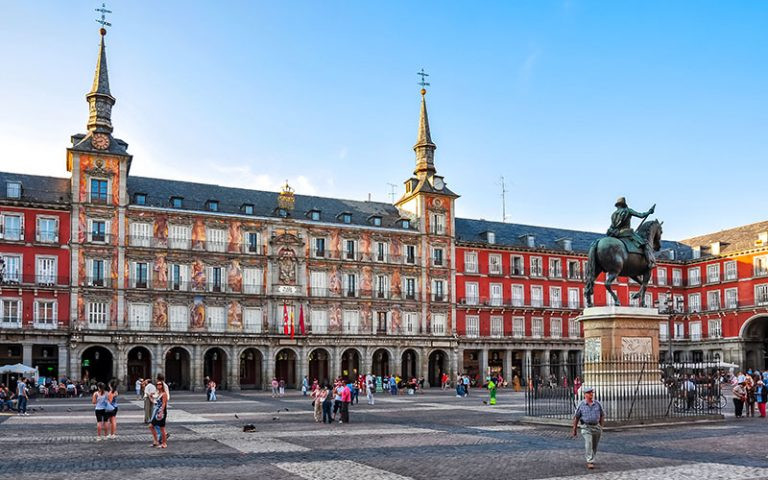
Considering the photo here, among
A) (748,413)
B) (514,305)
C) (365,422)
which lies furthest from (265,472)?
(514,305)

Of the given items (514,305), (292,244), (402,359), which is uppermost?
(292,244)

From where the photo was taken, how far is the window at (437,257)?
6956 cm

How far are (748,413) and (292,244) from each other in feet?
136

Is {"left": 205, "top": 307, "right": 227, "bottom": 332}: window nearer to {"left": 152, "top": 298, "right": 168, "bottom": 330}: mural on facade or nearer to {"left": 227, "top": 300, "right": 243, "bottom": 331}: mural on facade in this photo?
{"left": 227, "top": 300, "right": 243, "bottom": 331}: mural on facade

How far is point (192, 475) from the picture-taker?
14742mm

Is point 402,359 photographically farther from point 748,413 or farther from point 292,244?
point 748,413

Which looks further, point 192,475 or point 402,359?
point 402,359

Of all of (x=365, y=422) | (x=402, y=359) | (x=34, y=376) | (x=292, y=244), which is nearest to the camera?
(x=365, y=422)

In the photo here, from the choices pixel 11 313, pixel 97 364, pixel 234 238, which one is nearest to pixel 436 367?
pixel 234 238

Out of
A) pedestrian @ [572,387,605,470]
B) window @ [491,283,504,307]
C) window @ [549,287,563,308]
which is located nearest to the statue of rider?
pedestrian @ [572,387,605,470]

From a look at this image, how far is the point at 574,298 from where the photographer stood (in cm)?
7619

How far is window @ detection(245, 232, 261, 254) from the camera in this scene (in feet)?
207

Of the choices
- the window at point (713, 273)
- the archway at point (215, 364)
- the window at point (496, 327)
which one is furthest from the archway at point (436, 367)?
the window at point (713, 273)

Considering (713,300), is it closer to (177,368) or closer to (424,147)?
(424,147)
